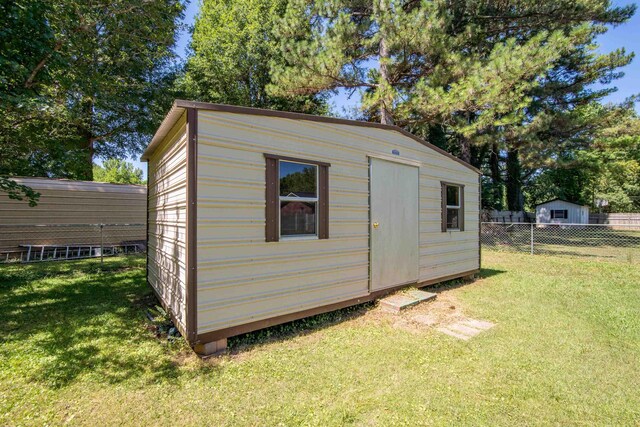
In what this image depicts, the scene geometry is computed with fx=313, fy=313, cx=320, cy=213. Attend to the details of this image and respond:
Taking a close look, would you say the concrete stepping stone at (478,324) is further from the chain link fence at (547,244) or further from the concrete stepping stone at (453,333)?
the chain link fence at (547,244)

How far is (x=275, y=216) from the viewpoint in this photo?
371 centimetres

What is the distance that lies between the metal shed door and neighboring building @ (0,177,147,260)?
8.92m

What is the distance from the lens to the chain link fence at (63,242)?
29.4ft

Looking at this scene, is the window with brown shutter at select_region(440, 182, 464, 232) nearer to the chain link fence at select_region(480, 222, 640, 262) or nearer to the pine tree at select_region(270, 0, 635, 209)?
the chain link fence at select_region(480, 222, 640, 262)

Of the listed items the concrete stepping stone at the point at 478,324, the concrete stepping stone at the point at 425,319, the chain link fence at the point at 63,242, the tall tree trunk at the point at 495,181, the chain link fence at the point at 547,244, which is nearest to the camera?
the concrete stepping stone at the point at 478,324

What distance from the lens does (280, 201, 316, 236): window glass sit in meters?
3.87

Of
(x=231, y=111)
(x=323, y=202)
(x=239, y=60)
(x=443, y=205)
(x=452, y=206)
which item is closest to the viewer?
(x=231, y=111)

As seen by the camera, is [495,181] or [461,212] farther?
[495,181]

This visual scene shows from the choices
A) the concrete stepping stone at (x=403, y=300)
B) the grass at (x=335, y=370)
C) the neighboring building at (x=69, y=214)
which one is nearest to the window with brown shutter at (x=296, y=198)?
the grass at (x=335, y=370)

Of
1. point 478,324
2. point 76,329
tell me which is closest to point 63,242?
point 76,329

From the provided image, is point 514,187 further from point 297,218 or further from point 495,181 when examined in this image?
point 297,218

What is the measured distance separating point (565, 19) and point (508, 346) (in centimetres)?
1342

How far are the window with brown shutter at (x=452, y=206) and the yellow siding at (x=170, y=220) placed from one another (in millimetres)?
4838

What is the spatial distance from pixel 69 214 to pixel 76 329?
7885 millimetres
